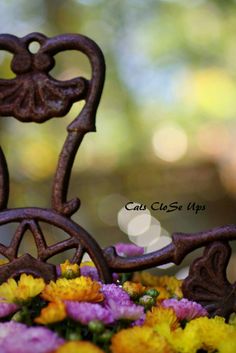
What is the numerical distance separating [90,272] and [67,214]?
0.24 feet

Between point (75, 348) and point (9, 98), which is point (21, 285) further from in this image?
point (9, 98)

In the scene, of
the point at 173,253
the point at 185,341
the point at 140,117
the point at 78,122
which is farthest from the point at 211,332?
the point at 140,117

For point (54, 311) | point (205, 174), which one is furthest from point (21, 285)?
point (205, 174)

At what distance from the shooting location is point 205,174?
3309 millimetres

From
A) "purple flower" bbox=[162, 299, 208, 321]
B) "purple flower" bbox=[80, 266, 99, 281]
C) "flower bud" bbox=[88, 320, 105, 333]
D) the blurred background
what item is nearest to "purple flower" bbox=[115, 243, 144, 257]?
"purple flower" bbox=[80, 266, 99, 281]

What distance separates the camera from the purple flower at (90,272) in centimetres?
80

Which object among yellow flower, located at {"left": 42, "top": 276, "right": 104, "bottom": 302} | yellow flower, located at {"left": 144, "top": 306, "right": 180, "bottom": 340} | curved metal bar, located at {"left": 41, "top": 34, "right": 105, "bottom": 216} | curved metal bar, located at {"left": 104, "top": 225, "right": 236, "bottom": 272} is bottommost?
yellow flower, located at {"left": 144, "top": 306, "right": 180, "bottom": 340}

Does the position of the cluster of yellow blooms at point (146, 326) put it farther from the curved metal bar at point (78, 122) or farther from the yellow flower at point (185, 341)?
the curved metal bar at point (78, 122)

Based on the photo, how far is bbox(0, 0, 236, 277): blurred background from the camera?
3275 millimetres

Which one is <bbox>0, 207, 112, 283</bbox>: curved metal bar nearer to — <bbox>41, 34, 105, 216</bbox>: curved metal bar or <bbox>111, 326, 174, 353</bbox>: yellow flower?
<bbox>41, 34, 105, 216</bbox>: curved metal bar

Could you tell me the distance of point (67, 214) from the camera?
0.78 meters

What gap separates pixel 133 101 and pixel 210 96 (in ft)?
1.18

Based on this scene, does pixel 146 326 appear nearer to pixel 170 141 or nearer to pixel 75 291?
pixel 75 291

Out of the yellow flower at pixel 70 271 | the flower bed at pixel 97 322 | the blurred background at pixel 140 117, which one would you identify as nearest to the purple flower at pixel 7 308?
the flower bed at pixel 97 322
